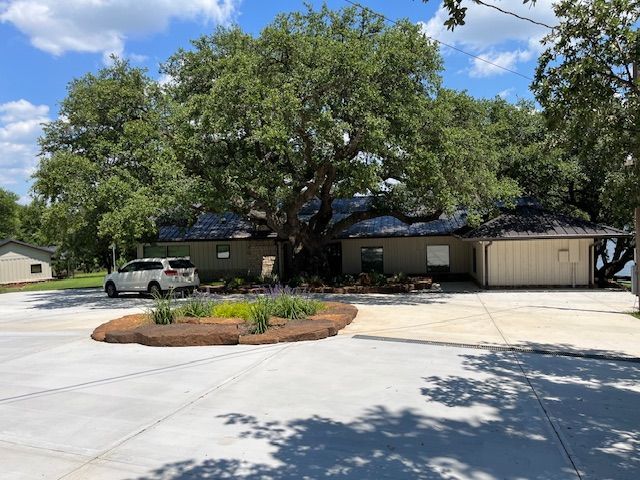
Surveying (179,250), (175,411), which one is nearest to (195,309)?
(175,411)

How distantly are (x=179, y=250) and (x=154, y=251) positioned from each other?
1959mm

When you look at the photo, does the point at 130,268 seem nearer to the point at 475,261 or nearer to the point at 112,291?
the point at 112,291

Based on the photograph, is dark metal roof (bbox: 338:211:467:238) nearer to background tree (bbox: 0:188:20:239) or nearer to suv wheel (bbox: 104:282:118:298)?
suv wheel (bbox: 104:282:118:298)

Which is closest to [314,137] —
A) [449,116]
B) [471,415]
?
[449,116]

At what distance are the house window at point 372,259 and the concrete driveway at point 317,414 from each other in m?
16.9

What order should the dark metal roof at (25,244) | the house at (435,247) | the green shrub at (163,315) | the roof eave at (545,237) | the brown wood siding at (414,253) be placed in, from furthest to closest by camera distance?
the dark metal roof at (25,244)
the brown wood siding at (414,253)
the house at (435,247)
the roof eave at (545,237)
the green shrub at (163,315)

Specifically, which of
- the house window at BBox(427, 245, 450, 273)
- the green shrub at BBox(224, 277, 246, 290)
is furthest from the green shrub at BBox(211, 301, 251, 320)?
the house window at BBox(427, 245, 450, 273)

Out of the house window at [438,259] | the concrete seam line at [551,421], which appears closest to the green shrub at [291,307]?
the concrete seam line at [551,421]

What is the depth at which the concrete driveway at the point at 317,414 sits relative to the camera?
4266 mm

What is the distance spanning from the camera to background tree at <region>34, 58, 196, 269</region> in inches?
679

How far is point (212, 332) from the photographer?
9.62 meters

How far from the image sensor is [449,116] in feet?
55.8

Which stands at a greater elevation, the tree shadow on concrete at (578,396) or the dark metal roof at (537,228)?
the dark metal roof at (537,228)

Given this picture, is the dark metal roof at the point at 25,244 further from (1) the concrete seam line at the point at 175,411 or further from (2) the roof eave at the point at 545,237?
(1) the concrete seam line at the point at 175,411
